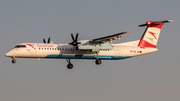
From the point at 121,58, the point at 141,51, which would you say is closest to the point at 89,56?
the point at 121,58

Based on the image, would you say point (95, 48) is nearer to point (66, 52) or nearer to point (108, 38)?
point (108, 38)

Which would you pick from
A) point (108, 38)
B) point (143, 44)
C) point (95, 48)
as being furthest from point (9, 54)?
point (143, 44)

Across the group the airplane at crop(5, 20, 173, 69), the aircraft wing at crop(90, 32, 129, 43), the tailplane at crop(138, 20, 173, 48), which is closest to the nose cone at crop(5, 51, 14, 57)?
the airplane at crop(5, 20, 173, 69)

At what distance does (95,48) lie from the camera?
96.3 ft

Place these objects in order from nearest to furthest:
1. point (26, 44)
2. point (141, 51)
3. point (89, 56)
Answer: point (26, 44) < point (89, 56) < point (141, 51)

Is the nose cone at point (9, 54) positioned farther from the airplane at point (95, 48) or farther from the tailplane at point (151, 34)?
the tailplane at point (151, 34)

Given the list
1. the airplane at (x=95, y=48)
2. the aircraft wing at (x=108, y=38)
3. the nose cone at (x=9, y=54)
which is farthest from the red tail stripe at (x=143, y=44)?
the nose cone at (x=9, y=54)

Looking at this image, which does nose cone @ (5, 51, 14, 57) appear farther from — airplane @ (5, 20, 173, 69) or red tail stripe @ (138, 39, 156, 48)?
red tail stripe @ (138, 39, 156, 48)

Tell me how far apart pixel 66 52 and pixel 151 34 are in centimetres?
1035

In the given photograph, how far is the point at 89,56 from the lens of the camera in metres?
30.1

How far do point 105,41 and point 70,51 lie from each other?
3.59 m

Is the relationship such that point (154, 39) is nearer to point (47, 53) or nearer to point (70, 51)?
point (70, 51)

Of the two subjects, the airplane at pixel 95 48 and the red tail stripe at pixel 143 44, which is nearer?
the airplane at pixel 95 48

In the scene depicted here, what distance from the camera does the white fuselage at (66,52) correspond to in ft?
91.2
